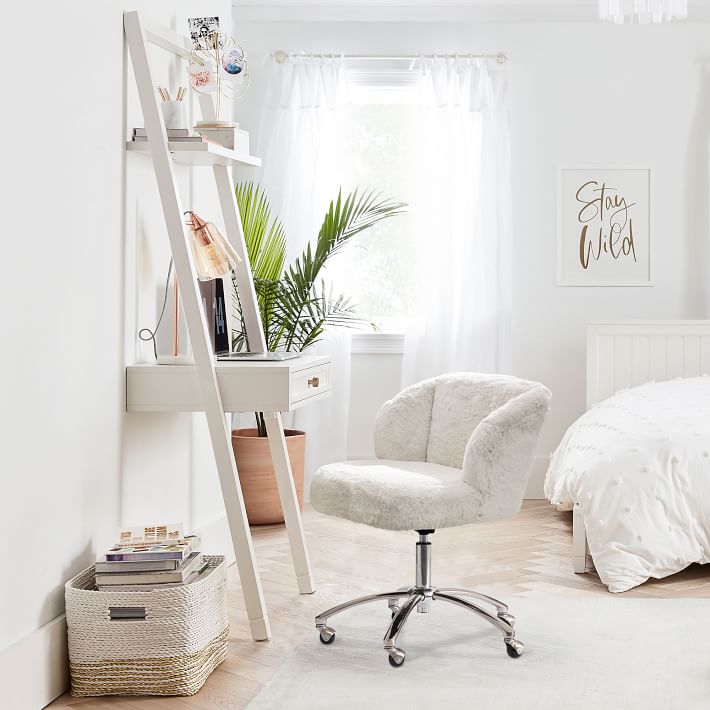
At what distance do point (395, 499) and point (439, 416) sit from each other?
61 centimetres

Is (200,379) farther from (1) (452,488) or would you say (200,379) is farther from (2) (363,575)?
(2) (363,575)

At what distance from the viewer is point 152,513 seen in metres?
3.20

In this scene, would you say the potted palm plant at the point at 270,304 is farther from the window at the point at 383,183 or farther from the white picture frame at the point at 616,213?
the white picture frame at the point at 616,213

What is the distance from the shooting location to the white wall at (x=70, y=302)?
236cm

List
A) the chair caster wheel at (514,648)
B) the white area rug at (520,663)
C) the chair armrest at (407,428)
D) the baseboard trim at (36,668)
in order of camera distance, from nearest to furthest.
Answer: the baseboard trim at (36,668) < the white area rug at (520,663) < the chair caster wheel at (514,648) < the chair armrest at (407,428)

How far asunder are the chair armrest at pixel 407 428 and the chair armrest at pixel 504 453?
0.46m

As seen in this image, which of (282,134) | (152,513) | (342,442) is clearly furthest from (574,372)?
(152,513)

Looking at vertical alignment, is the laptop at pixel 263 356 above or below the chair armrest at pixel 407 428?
above

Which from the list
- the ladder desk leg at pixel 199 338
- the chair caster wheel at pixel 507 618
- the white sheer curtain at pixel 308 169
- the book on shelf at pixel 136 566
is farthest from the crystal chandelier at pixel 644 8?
the white sheer curtain at pixel 308 169

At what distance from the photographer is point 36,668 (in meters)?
2.43

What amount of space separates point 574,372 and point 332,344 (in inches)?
52.6

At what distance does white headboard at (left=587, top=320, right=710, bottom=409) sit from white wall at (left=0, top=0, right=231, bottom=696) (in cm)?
262

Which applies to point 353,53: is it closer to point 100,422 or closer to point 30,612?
point 100,422

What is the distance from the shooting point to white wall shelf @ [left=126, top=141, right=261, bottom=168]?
299 centimetres
